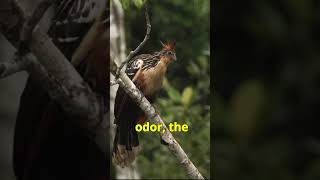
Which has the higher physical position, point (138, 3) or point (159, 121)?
point (138, 3)

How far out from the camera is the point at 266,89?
4.22 feet

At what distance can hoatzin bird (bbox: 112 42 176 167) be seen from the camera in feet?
3.55

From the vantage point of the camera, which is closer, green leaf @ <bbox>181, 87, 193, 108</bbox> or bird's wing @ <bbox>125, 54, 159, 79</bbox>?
bird's wing @ <bbox>125, 54, 159, 79</bbox>

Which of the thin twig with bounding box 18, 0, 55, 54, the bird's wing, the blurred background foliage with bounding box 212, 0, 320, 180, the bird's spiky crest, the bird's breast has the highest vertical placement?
the thin twig with bounding box 18, 0, 55, 54

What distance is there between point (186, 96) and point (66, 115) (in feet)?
0.67

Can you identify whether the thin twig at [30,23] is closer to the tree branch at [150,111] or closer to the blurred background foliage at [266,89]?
the tree branch at [150,111]

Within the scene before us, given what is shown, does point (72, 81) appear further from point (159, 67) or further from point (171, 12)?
point (171, 12)

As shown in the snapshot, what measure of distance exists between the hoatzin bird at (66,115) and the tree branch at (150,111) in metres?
0.04

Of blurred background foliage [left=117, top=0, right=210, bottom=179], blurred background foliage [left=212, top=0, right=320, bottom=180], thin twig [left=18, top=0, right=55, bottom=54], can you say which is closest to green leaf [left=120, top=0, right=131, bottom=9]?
blurred background foliage [left=117, top=0, right=210, bottom=179]

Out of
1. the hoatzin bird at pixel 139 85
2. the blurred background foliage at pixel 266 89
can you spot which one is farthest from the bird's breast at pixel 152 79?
the blurred background foliage at pixel 266 89

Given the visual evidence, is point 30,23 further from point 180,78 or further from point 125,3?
point 180,78

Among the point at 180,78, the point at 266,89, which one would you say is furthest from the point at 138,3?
the point at 266,89

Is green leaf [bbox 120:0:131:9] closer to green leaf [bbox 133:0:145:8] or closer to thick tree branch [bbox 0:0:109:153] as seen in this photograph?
green leaf [bbox 133:0:145:8]

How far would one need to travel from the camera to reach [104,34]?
1104 millimetres
